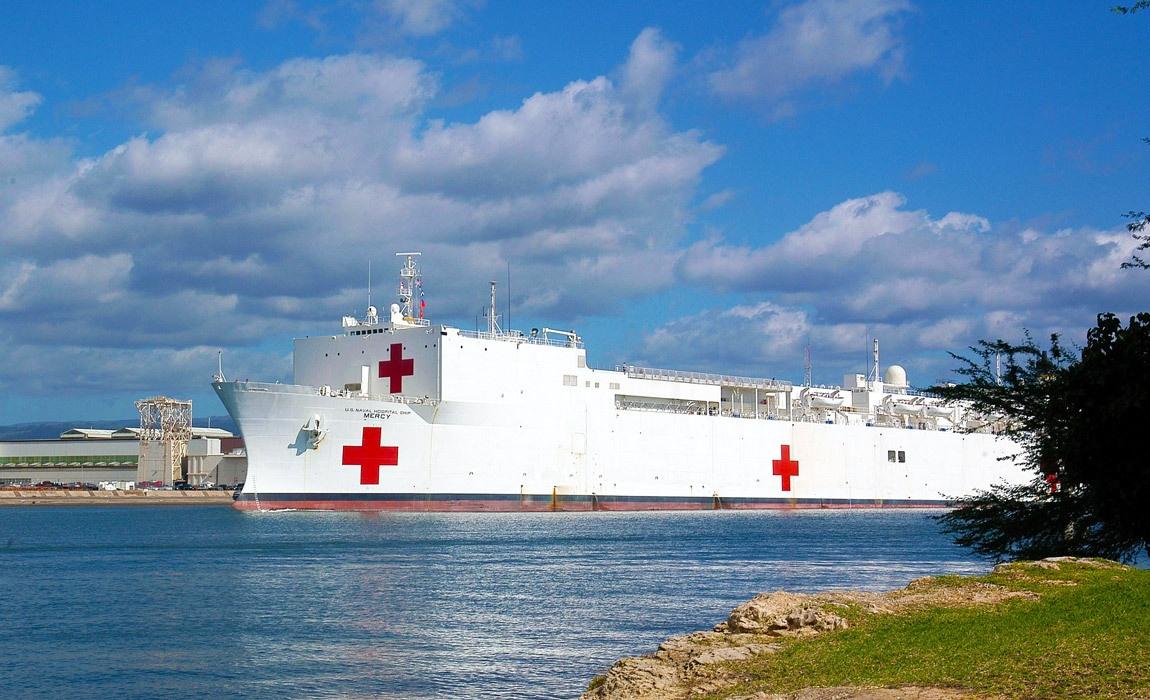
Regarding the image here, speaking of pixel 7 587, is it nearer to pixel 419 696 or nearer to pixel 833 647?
pixel 419 696

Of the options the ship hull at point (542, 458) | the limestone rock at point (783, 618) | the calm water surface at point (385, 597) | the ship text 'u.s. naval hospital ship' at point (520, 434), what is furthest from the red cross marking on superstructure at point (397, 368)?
the limestone rock at point (783, 618)

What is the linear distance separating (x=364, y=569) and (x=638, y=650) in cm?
947

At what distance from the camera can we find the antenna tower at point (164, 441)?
6931cm

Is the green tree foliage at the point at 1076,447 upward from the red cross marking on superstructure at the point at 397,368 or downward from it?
downward

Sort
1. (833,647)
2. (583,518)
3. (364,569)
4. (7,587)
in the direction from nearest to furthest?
(833,647)
(7,587)
(364,569)
(583,518)

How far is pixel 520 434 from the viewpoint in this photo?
3662 cm

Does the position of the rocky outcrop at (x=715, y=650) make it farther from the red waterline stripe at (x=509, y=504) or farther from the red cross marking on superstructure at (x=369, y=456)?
the red waterline stripe at (x=509, y=504)

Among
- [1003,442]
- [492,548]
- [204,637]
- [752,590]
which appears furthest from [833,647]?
[1003,442]

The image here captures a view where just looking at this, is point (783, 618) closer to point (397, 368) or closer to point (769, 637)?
point (769, 637)

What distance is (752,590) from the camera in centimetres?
1775

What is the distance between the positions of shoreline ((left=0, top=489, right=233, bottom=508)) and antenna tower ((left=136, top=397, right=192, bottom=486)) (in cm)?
594

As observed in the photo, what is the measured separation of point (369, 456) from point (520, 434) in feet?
16.6

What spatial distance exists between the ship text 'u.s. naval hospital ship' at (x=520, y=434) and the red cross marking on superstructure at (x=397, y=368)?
4 centimetres

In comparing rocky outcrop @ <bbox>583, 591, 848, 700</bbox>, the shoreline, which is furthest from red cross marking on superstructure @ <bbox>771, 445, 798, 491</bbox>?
rocky outcrop @ <bbox>583, 591, 848, 700</bbox>
